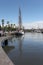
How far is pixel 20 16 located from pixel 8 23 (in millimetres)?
29747

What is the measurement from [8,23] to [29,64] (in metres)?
118

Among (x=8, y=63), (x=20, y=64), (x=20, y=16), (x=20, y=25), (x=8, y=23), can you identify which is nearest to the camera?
(x=8, y=63)

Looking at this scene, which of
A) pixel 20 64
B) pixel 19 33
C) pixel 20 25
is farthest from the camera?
pixel 20 25

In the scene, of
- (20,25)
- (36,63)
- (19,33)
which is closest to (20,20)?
(20,25)

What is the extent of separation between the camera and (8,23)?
13075cm

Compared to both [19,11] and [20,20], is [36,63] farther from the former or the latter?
[19,11]

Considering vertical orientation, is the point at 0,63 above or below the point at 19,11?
below

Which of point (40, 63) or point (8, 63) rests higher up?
point (8, 63)

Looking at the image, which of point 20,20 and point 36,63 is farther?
point 20,20

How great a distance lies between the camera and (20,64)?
13.7 meters

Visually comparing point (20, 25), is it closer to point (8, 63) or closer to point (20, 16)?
point (20, 16)

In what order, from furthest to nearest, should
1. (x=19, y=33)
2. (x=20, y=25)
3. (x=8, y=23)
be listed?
1. (x=8, y=23)
2. (x=20, y=25)
3. (x=19, y=33)

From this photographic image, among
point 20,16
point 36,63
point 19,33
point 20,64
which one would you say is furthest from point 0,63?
point 20,16

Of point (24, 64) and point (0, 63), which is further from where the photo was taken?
point (24, 64)
